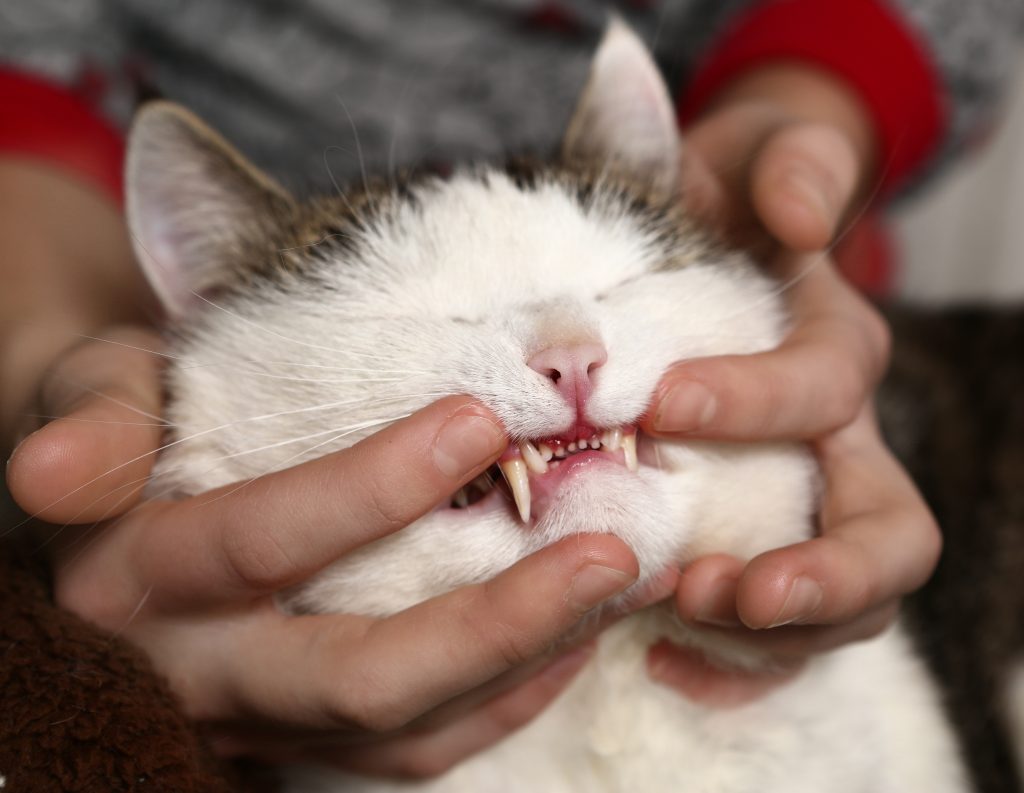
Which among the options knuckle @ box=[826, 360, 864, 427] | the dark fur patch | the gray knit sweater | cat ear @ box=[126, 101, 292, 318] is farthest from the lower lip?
the gray knit sweater

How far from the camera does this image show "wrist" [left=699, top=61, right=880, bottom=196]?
1872 mm

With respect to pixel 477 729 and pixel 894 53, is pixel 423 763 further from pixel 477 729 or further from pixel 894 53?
pixel 894 53

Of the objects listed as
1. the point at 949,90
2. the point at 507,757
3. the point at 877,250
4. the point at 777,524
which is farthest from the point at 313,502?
the point at 877,250

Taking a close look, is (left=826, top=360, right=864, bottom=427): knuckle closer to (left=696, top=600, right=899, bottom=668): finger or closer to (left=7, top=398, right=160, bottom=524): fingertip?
(left=696, top=600, right=899, bottom=668): finger

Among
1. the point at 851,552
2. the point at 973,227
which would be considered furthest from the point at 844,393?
the point at 973,227

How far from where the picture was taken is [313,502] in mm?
871

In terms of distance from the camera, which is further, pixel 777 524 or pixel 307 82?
pixel 307 82

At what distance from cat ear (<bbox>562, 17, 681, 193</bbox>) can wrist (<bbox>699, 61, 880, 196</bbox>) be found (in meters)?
0.55

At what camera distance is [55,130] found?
1.89 m

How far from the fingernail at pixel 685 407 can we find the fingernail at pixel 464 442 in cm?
19

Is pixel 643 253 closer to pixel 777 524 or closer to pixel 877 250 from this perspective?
pixel 777 524

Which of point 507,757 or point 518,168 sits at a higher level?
point 518,168

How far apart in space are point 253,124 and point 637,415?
173cm

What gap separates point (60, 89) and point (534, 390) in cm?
165
